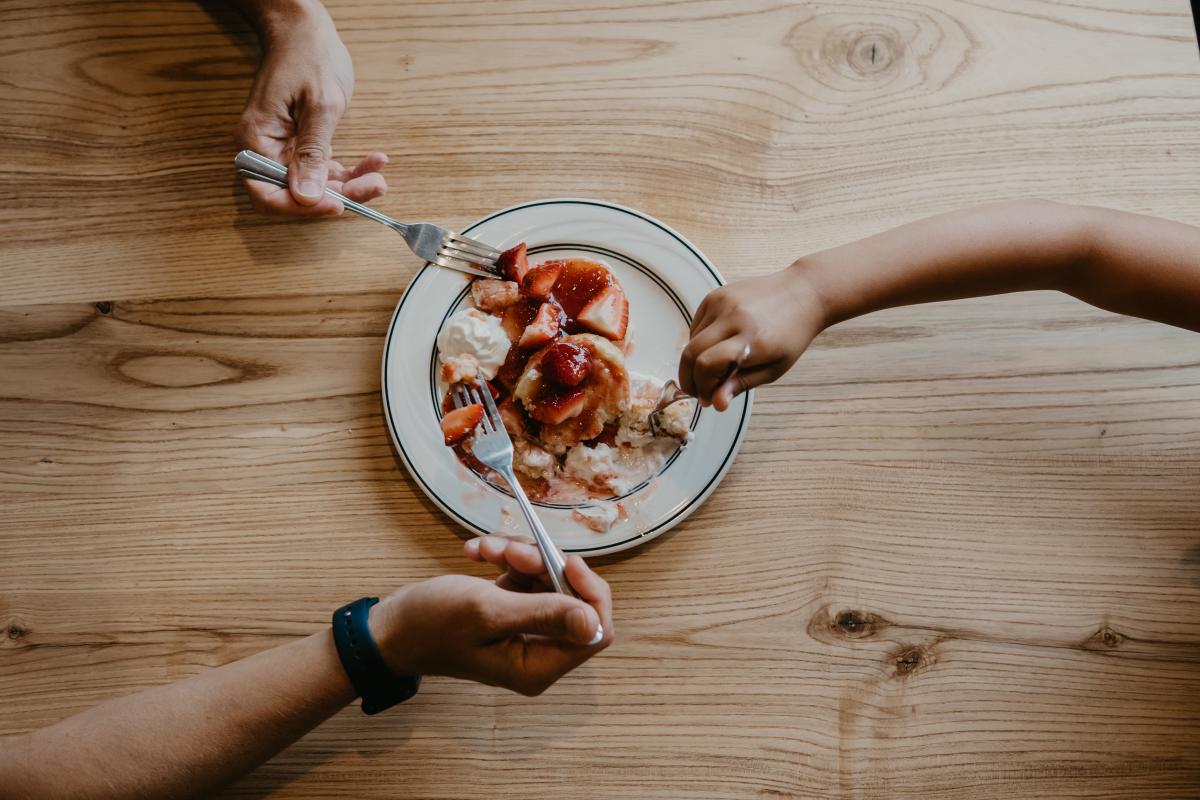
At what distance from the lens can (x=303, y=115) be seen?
1.26 metres

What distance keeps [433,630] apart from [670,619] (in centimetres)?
36

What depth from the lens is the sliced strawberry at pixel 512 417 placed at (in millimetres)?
1179

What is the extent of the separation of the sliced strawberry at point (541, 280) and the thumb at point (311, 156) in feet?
1.19

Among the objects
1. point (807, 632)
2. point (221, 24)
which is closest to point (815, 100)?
point (807, 632)

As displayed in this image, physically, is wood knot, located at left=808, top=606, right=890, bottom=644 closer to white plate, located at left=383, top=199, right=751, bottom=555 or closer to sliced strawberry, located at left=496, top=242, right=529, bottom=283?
white plate, located at left=383, top=199, right=751, bottom=555

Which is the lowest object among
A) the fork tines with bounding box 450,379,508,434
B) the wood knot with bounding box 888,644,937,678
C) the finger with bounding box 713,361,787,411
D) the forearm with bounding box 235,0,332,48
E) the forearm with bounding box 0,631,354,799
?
the forearm with bounding box 0,631,354,799

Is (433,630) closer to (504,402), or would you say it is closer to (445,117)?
(504,402)

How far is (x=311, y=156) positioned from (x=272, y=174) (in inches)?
2.6

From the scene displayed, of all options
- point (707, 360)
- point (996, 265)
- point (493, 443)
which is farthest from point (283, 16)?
point (996, 265)

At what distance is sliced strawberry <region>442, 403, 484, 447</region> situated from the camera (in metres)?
1.14

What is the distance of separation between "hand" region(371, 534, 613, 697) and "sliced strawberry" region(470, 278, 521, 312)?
1.26 ft

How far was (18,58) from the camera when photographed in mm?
1351

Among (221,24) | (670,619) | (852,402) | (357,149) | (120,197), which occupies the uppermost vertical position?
(221,24)

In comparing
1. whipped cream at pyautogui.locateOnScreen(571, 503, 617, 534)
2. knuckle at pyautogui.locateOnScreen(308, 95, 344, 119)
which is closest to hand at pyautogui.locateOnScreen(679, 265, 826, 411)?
whipped cream at pyautogui.locateOnScreen(571, 503, 617, 534)
